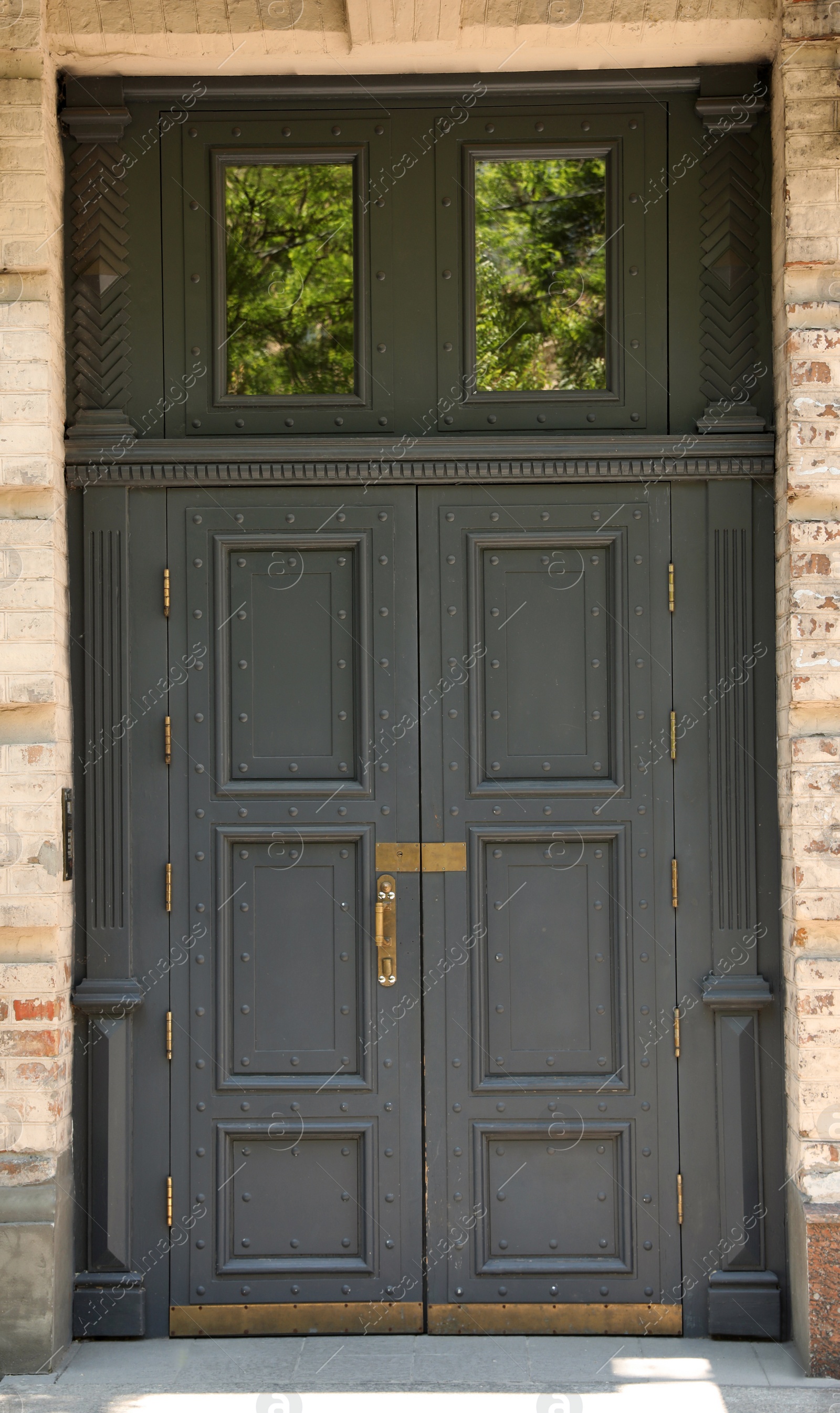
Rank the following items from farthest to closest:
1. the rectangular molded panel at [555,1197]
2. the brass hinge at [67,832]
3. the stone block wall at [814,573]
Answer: the rectangular molded panel at [555,1197] < the brass hinge at [67,832] < the stone block wall at [814,573]

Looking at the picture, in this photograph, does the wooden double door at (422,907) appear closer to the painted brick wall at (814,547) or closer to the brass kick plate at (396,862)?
the brass kick plate at (396,862)

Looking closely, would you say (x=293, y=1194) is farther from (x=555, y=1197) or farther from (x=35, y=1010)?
(x=35, y=1010)

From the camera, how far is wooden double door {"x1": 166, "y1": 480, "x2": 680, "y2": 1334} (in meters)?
3.61

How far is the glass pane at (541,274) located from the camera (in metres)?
3.67

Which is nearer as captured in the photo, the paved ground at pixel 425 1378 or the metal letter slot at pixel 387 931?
the paved ground at pixel 425 1378

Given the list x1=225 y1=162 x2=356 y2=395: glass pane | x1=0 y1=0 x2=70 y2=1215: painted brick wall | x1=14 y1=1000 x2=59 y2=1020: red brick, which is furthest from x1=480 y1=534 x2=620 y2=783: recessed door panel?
x1=14 y1=1000 x2=59 y2=1020: red brick

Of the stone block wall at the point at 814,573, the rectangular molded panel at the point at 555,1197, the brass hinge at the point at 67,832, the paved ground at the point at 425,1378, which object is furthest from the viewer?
the rectangular molded panel at the point at 555,1197

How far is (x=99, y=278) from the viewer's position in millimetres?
3648

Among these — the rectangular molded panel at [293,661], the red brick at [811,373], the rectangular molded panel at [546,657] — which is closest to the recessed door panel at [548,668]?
the rectangular molded panel at [546,657]

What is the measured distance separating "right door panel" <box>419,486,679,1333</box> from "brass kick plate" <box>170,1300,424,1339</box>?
0.10 metres

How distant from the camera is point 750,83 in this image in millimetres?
3613

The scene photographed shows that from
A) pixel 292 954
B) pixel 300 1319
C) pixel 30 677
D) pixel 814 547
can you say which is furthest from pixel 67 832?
pixel 814 547

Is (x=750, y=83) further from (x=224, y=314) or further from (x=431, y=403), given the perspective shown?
(x=224, y=314)

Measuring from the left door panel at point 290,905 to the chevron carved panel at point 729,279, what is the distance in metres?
1.05
